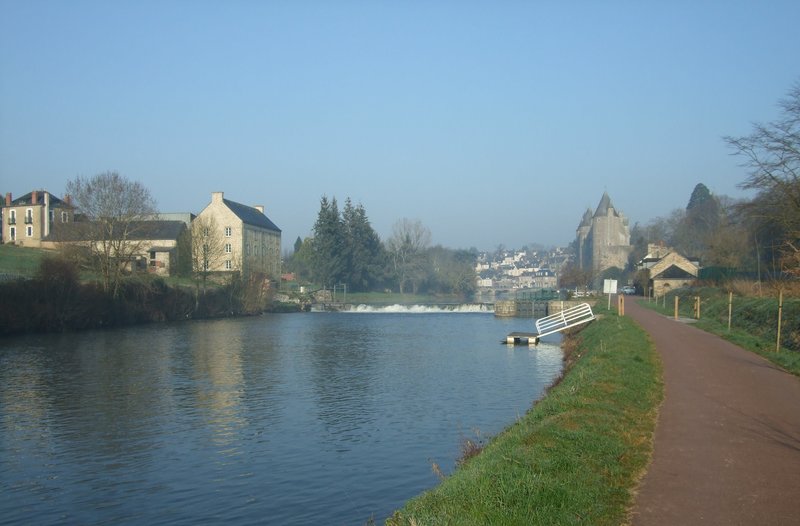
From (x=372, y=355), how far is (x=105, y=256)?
82.0ft

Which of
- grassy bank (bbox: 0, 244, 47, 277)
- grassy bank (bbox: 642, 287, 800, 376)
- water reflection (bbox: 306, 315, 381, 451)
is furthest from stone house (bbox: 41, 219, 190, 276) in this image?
grassy bank (bbox: 642, 287, 800, 376)

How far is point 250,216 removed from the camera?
86750mm

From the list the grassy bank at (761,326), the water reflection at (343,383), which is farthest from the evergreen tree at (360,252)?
the grassy bank at (761,326)

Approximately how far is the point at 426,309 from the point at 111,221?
131 feet

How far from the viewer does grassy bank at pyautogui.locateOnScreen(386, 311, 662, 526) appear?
658 centimetres

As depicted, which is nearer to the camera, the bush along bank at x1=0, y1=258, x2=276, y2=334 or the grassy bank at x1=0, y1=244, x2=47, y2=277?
the bush along bank at x1=0, y1=258, x2=276, y2=334

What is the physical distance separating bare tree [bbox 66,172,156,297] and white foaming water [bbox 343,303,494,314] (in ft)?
109

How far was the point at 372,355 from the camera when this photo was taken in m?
31.6

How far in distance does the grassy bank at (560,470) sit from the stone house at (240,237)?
56.9m

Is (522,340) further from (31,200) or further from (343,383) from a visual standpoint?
(31,200)

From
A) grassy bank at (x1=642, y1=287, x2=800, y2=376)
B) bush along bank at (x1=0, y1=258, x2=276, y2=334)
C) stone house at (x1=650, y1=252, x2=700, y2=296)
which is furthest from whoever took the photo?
stone house at (x1=650, y1=252, x2=700, y2=296)

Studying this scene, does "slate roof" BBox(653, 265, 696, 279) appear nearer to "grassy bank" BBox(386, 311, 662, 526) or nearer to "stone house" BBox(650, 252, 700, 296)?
"stone house" BBox(650, 252, 700, 296)

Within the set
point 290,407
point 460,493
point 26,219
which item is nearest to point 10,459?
point 290,407

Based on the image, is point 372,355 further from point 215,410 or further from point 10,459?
point 10,459
